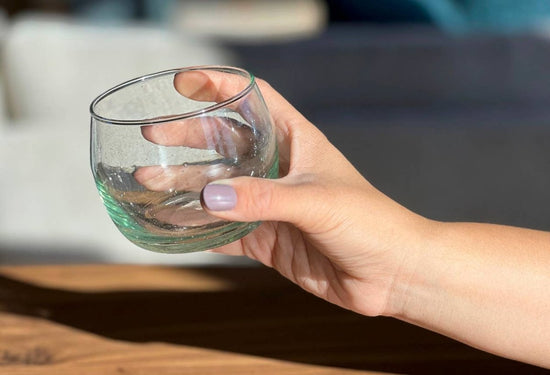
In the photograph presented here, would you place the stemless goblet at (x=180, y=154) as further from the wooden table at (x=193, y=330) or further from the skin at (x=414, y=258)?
the wooden table at (x=193, y=330)

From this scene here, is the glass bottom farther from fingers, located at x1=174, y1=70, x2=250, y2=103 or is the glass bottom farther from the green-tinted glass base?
fingers, located at x1=174, y1=70, x2=250, y2=103

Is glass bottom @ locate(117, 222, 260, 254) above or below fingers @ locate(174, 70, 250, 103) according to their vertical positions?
below

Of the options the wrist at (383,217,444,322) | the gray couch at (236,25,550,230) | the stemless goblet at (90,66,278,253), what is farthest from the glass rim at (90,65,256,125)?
the gray couch at (236,25,550,230)

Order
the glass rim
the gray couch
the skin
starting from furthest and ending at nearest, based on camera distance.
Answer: the gray couch → the skin → the glass rim

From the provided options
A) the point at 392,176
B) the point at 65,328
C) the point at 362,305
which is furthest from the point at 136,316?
the point at 392,176

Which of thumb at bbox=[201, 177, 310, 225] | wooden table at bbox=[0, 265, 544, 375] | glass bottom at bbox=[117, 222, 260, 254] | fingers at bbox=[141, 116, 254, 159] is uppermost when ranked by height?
fingers at bbox=[141, 116, 254, 159]

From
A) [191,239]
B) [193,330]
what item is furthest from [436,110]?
[191,239]

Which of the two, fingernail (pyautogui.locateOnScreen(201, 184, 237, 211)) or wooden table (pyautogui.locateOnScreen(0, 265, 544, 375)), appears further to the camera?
wooden table (pyautogui.locateOnScreen(0, 265, 544, 375))
